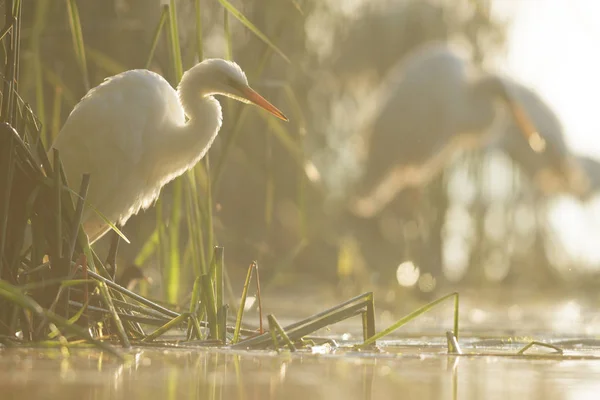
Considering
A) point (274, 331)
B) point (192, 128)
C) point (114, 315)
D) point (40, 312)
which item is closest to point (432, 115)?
point (192, 128)

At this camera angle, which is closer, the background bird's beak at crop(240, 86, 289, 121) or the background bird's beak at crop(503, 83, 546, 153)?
the background bird's beak at crop(240, 86, 289, 121)

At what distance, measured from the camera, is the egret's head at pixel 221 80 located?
3838 millimetres

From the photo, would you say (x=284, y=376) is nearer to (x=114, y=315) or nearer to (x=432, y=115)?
(x=114, y=315)

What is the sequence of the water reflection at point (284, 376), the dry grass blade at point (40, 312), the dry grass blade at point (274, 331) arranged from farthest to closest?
the dry grass blade at point (274, 331)
the dry grass blade at point (40, 312)
the water reflection at point (284, 376)

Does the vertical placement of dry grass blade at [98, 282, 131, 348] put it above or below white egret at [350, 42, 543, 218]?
below

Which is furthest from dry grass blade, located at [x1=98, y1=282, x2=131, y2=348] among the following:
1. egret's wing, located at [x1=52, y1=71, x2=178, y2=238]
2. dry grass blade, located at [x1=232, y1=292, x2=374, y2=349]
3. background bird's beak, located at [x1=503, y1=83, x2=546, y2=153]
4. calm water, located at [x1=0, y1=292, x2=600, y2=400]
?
background bird's beak, located at [x1=503, y1=83, x2=546, y2=153]

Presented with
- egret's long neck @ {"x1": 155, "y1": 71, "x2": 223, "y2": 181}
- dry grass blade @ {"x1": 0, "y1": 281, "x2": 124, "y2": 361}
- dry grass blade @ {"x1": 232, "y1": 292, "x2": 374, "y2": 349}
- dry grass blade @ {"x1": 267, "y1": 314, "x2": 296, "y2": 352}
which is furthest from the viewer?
egret's long neck @ {"x1": 155, "y1": 71, "x2": 223, "y2": 181}

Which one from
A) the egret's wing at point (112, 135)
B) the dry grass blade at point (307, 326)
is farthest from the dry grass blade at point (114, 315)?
the egret's wing at point (112, 135)

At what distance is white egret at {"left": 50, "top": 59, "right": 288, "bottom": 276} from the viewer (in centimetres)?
387

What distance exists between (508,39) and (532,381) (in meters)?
6.71

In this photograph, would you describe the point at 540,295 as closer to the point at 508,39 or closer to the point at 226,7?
the point at 508,39

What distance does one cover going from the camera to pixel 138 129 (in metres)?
3.98

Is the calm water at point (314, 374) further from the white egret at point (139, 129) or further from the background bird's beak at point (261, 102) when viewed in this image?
the white egret at point (139, 129)

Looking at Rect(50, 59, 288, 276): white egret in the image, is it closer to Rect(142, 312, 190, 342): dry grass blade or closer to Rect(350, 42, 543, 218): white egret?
Rect(142, 312, 190, 342): dry grass blade
